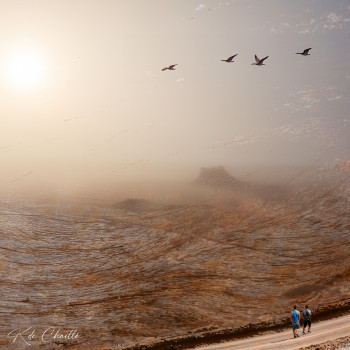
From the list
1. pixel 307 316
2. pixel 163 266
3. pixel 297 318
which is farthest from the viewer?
pixel 163 266

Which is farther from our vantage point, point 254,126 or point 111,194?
point 254,126

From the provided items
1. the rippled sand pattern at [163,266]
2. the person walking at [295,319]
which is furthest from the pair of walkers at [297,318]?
the rippled sand pattern at [163,266]

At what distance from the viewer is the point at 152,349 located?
87.8ft

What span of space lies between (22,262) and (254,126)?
48.3 meters

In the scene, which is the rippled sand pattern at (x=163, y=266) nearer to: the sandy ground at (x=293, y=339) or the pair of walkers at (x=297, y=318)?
the sandy ground at (x=293, y=339)

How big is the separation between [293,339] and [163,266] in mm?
13657

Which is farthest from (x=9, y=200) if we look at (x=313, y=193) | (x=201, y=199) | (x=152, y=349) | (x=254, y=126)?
(x=254, y=126)

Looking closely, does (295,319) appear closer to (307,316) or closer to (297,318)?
(297,318)

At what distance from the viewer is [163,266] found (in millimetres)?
35906

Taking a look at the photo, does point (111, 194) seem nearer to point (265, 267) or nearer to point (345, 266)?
point (265, 267)

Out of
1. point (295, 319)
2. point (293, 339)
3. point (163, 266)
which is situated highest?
point (163, 266)

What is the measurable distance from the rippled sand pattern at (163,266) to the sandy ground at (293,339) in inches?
103

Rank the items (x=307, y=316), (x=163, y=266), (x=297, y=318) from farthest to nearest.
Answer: (x=163, y=266), (x=307, y=316), (x=297, y=318)

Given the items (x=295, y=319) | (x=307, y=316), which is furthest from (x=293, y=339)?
(x=307, y=316)
